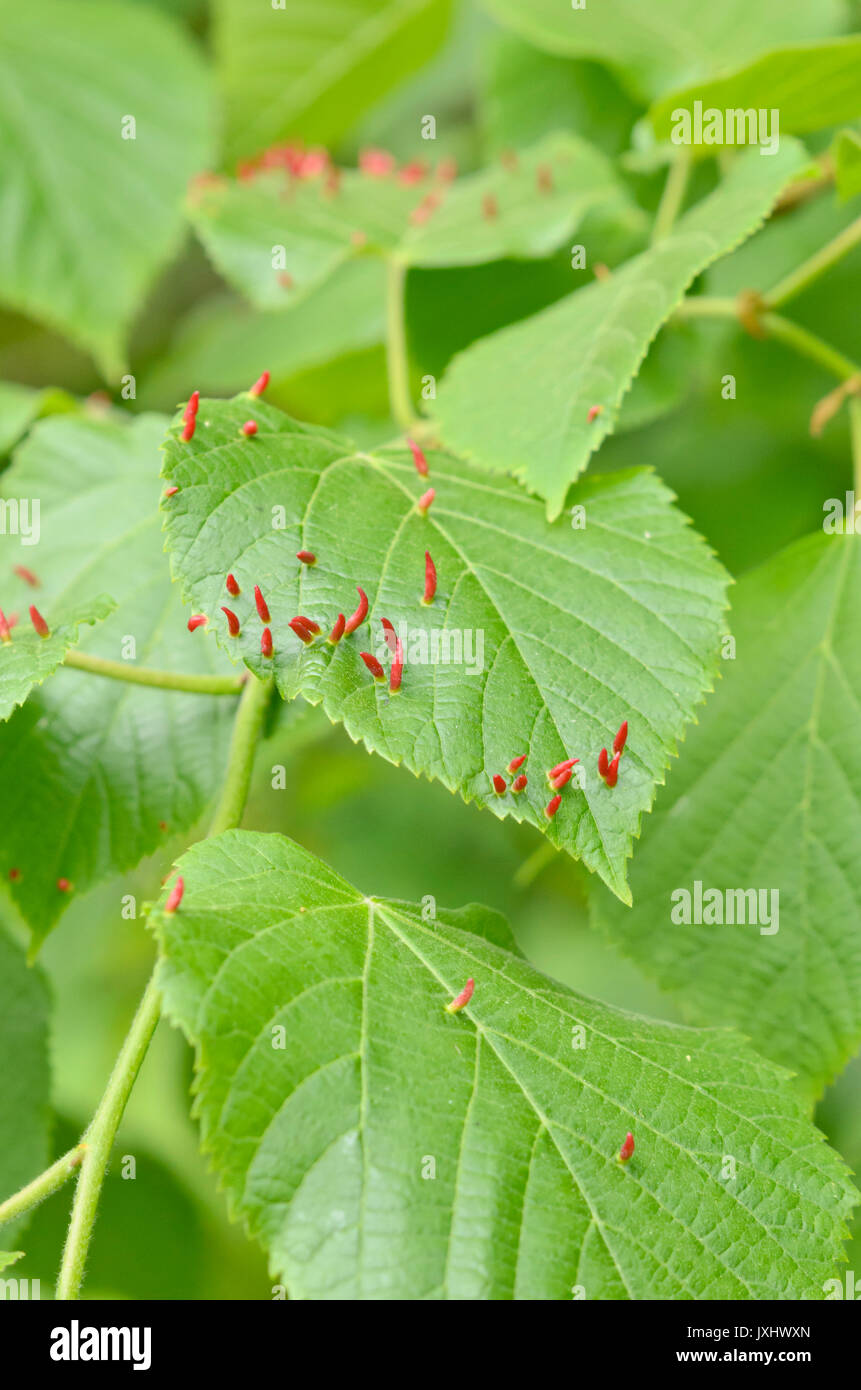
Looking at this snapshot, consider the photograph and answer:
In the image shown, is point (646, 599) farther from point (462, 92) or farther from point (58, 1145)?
point (462, 92)

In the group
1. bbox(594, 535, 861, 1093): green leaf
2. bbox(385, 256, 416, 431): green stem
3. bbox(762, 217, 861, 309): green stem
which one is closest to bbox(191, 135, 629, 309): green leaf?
bbox(385, 256, 416, 431): green stem

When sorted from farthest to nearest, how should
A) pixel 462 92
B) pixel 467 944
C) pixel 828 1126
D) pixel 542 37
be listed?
pixel 462 92 < pixel 828 1126 < pixel 542 37 < pixel 467 944

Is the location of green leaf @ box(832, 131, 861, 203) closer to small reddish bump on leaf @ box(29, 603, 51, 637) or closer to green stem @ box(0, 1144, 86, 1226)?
small reddish bump on leaf @ box(29, 603, 51, 637)

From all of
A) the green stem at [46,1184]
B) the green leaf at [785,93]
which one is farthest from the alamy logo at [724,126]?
the green stem at [46,1184]

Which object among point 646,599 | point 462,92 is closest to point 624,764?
point 646,599

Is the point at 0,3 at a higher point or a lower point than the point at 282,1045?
higher
